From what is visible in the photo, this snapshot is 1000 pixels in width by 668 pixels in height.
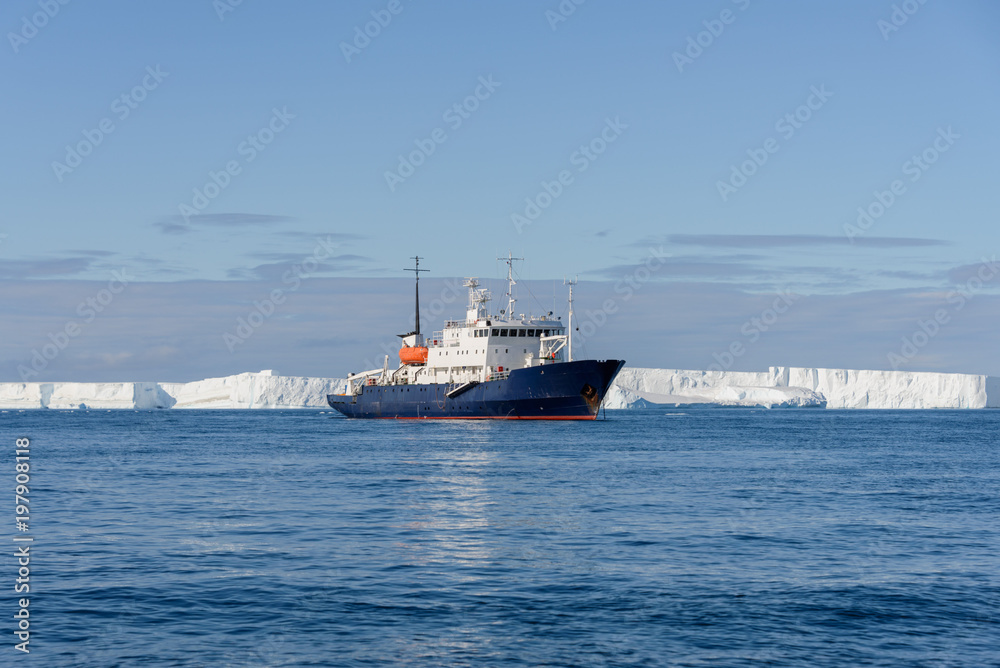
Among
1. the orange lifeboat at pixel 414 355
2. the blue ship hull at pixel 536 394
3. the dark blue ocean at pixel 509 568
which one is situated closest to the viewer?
the dark blue ocean at pixel 509 568

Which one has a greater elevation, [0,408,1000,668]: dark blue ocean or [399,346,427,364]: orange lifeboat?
[399,346,427,364]: orange lifeboat

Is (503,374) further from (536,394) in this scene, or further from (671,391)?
(671,391)

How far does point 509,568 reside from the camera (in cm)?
1560

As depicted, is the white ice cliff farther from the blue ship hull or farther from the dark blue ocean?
the dark blue ocean

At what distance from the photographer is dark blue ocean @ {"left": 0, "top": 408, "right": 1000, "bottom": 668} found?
11.2 metres

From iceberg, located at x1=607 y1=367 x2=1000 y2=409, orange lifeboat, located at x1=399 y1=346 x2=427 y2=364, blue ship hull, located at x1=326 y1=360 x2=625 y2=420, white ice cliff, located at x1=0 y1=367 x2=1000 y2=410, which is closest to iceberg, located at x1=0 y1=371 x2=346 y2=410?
white ice cliff, located at x1=0 y1=367 x2=1000 y2=410

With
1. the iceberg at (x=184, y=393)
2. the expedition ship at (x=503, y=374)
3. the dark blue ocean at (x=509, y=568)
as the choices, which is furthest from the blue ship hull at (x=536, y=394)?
the iceberg at (x=184, y=393)

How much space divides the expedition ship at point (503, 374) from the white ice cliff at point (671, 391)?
96.9 metres

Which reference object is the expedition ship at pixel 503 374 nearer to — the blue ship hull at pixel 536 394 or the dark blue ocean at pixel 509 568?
the blue ship hull at pixel 536 394

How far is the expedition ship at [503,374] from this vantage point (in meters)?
64.1

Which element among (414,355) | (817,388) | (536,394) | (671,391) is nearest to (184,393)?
(671,391)

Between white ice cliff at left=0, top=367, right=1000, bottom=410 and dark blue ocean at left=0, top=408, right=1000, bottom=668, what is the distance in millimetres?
138630

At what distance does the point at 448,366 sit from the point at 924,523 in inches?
2109

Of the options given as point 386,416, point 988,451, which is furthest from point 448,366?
point 988,451
